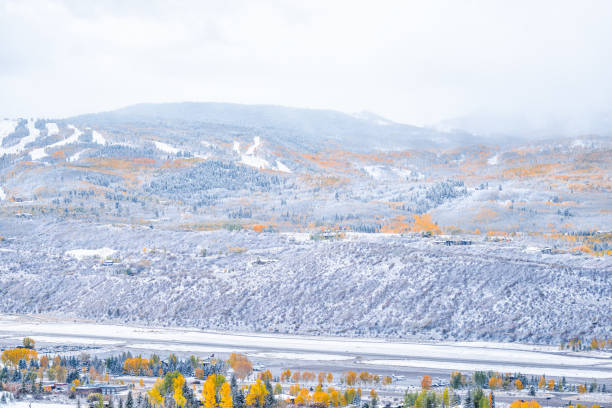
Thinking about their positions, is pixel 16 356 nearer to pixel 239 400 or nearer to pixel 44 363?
pixel 44 363

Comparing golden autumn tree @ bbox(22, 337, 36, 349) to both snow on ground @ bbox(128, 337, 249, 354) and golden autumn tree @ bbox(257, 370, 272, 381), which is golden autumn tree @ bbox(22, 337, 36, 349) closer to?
snow on ground @ bbox(128, 337, 249, 354)

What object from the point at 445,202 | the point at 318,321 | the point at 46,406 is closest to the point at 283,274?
the point at 318,321

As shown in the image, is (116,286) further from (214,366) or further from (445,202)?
(445,202)

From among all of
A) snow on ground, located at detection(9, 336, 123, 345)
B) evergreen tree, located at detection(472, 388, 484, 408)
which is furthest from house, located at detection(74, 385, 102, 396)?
evergreen tree, located at detection(472, 388, 484, 408)

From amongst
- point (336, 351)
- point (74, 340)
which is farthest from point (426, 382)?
point (74, 340)

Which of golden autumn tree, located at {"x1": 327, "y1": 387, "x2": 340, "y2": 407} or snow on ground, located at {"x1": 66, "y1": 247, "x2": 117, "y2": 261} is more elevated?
snow on ground, located at {"x1": 66, "y1": 247, "x2": 117, "y2": 261}

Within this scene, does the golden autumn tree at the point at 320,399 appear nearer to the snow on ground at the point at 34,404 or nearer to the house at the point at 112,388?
the house at the point at 112,388

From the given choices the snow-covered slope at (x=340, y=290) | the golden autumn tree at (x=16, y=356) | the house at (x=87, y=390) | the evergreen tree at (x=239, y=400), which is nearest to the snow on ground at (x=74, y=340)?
the golden autumn tree at (x=16, y=356)

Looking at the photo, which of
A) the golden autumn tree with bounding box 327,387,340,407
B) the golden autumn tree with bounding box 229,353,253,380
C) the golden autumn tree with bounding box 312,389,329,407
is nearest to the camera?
the golden autumn tree with bounding box 312,389,329,407
